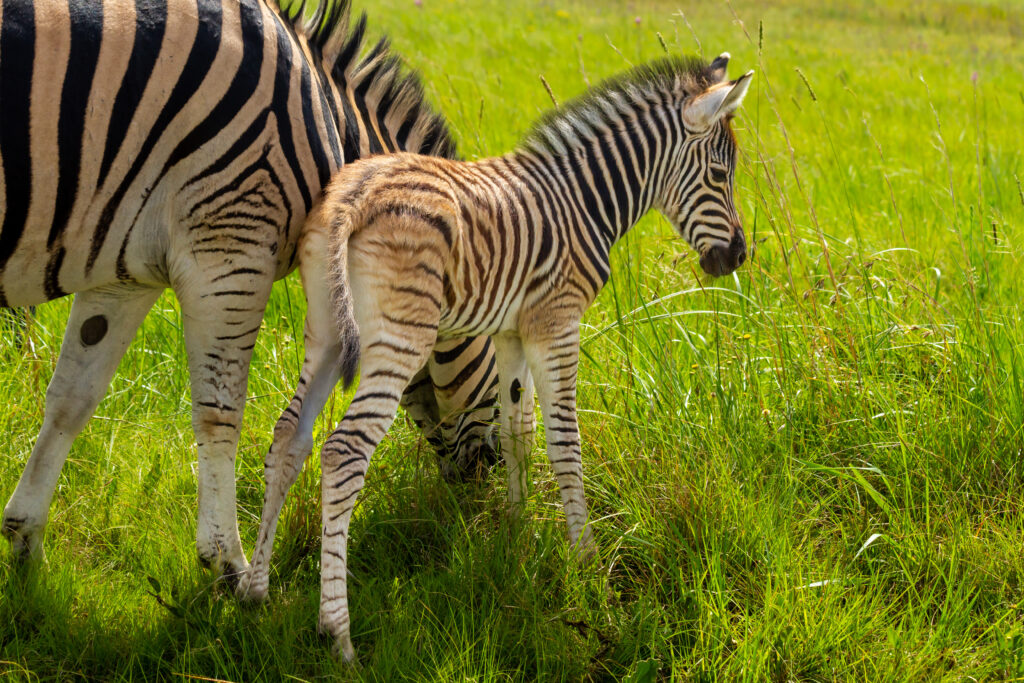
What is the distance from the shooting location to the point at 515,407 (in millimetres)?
3975

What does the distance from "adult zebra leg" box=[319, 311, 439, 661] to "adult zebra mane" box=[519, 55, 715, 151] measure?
45.3 inches

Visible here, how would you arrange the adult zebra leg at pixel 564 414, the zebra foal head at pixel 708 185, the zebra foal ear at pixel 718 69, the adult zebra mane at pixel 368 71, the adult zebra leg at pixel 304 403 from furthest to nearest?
the zebra foal ear at pixel 718 69, the zebra foal head at pixel 708 185, the adult zebra mane at pixel 368 71, the adult zebra leg at pixel 564 414, the adult zebra leg at pixel 304 403

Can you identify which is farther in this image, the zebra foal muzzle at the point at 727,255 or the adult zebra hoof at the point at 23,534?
the zebra foal muzzle at the point at 727,255

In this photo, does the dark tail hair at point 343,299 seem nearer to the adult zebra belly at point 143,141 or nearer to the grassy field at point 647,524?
the adult zebra belly at point 143,141

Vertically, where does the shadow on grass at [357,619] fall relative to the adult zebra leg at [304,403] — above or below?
below

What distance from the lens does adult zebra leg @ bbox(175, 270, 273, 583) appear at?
3422 millimetres

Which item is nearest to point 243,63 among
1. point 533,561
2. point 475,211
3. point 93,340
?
point 475,211

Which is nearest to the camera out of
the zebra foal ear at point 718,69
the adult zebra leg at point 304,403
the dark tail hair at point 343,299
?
the dark tail hair at point 343,299

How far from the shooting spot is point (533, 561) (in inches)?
142

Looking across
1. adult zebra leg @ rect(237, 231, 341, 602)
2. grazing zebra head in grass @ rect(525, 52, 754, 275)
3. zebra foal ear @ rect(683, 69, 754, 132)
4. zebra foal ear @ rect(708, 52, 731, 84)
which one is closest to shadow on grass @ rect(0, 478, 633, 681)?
adult zebra leg @ rect(237, 231, 341, 602)

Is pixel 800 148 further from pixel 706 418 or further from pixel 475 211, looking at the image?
pixel 475 211

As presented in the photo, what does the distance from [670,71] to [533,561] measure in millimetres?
2106

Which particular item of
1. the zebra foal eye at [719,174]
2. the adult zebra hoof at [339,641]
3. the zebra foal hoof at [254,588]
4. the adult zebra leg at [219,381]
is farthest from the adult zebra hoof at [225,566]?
the zebra foal eye at [719,174]

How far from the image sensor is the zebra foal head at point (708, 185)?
4027 millimetres
